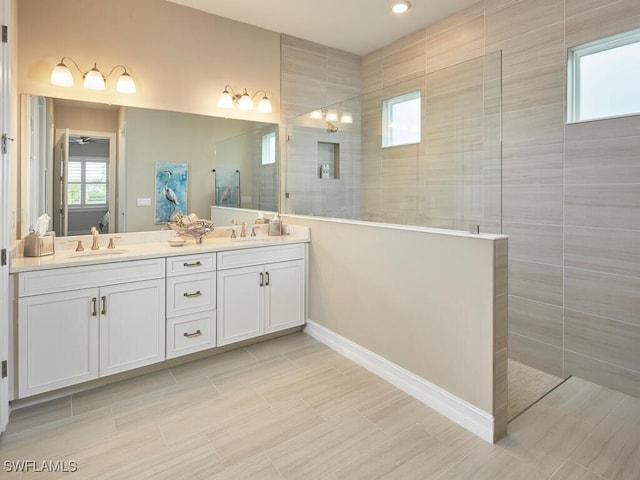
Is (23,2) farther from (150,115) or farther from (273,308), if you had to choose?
(273,308)

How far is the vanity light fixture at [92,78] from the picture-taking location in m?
2.49

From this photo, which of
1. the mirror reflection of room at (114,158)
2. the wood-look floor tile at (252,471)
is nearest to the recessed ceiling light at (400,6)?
the mirror reflection of room at (114,158)

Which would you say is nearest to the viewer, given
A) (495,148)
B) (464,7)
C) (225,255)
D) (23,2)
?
(495,148)

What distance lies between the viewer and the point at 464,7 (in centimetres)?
308

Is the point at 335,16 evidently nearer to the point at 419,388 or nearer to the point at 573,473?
the point at 419,388

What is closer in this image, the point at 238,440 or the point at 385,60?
the point at 238,440

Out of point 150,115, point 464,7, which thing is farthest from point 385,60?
point 150,115

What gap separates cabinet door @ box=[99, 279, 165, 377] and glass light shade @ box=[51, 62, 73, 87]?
1446 millimetres

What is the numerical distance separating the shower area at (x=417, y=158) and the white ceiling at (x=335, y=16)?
71cm

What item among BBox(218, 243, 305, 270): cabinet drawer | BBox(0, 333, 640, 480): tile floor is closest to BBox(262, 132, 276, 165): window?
BBox(218, 243, 305, 270): cabinet drawer

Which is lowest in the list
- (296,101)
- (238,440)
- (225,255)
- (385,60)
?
(238,440)

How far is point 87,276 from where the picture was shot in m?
2.26

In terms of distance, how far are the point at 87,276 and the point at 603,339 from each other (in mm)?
3311

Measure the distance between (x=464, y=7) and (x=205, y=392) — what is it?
141 inches
